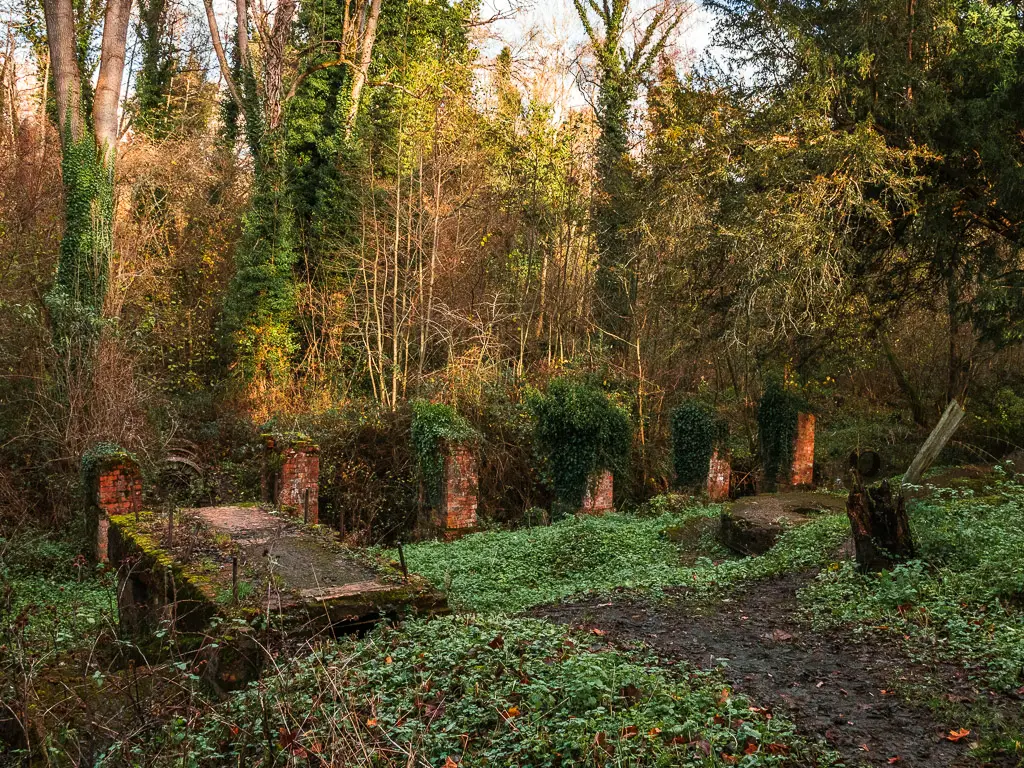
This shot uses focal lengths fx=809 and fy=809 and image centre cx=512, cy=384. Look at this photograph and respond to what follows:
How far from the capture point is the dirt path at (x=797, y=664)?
4745 millimetres

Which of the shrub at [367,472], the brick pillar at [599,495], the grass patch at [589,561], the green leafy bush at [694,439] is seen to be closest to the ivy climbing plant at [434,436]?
the shrub at [367,472]

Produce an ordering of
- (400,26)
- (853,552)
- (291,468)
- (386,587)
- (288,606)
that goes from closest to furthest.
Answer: (288,606) < (386,587) < (853,552) < (291,468) < (400,26)

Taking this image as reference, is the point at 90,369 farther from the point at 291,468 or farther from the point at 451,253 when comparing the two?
the point at 451,253

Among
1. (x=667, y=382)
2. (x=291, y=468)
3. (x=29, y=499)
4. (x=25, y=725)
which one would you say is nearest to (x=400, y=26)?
(x=667, y=382)

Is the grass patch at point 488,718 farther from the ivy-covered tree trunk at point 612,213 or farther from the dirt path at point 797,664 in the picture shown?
the ivy-covered tree trunk at point 612,213

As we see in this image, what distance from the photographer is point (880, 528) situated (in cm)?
811

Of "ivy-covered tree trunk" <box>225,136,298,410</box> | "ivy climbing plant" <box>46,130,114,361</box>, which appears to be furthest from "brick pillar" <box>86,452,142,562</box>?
"ivy-covered tree trunk" <box>225,136,298,410</box>

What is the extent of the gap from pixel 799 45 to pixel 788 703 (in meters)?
10.1

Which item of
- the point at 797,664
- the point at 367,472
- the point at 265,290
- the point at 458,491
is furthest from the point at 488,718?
the point at 265,290

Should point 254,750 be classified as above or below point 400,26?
below

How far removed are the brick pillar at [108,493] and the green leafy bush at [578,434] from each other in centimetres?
747

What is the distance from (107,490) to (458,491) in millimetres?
5735

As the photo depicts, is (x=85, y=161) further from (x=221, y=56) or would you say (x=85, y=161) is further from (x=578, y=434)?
(x=578, y=434)

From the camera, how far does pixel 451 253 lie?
65.7ft
